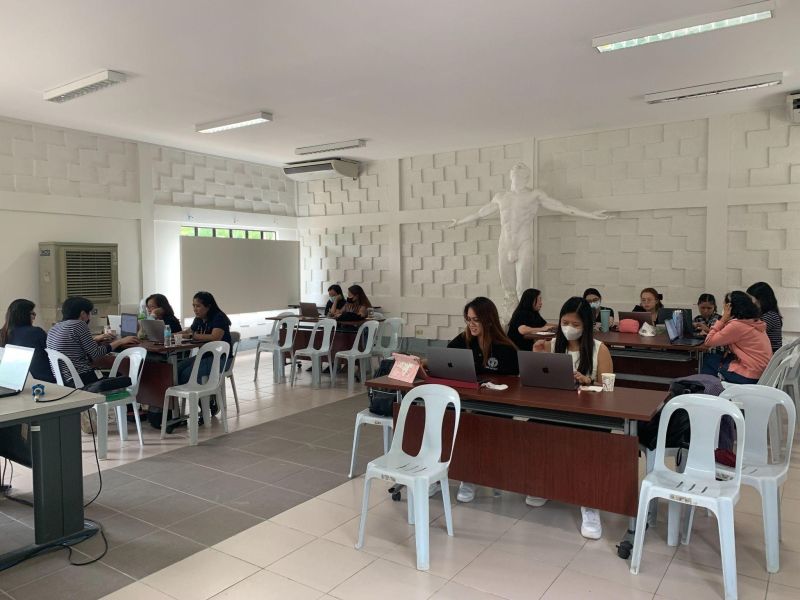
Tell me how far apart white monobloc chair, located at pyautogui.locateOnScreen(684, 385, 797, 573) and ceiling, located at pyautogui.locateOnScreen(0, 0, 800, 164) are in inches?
108

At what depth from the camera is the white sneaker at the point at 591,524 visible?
10.6 feet

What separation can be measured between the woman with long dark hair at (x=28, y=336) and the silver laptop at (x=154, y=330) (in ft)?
3.07

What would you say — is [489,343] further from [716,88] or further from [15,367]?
[716,88]

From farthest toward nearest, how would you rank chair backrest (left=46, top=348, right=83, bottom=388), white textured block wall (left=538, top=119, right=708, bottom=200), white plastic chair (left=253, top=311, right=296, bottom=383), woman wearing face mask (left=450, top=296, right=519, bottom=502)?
1. white plastic chair (left=253, top=311, right=296, bottom=383)
2. white textured block wall (left=538, top=119, right=708, bottom=200)
3. chair backrest (left=46, top=348, right=83, bottom=388)
4. woman wearing face mask (left=450, top=296, right=519, bottom=502)

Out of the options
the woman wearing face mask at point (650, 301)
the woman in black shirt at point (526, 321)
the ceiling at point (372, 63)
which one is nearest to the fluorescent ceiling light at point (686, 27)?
the ceiling at point (372, 63)

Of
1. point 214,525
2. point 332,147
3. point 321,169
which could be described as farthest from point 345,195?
point 214,525

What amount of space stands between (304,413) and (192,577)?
3.17m

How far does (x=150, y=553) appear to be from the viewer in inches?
124

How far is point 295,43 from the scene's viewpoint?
15.5ft

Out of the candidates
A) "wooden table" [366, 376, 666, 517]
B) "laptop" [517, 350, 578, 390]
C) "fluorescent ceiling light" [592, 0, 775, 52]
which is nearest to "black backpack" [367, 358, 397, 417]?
"wooden table" [366, 376, 666, 517]

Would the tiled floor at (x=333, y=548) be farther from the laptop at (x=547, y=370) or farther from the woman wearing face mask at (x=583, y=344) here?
the laptop at (x=547, y=370)

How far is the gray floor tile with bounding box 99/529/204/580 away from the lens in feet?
9.86

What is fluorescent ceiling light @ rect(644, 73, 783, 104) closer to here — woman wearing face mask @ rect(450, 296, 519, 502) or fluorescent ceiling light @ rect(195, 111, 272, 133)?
woman wearing face mask @ rect(450, 296, 519, 502)

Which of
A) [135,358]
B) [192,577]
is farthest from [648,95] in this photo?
[192,577]
